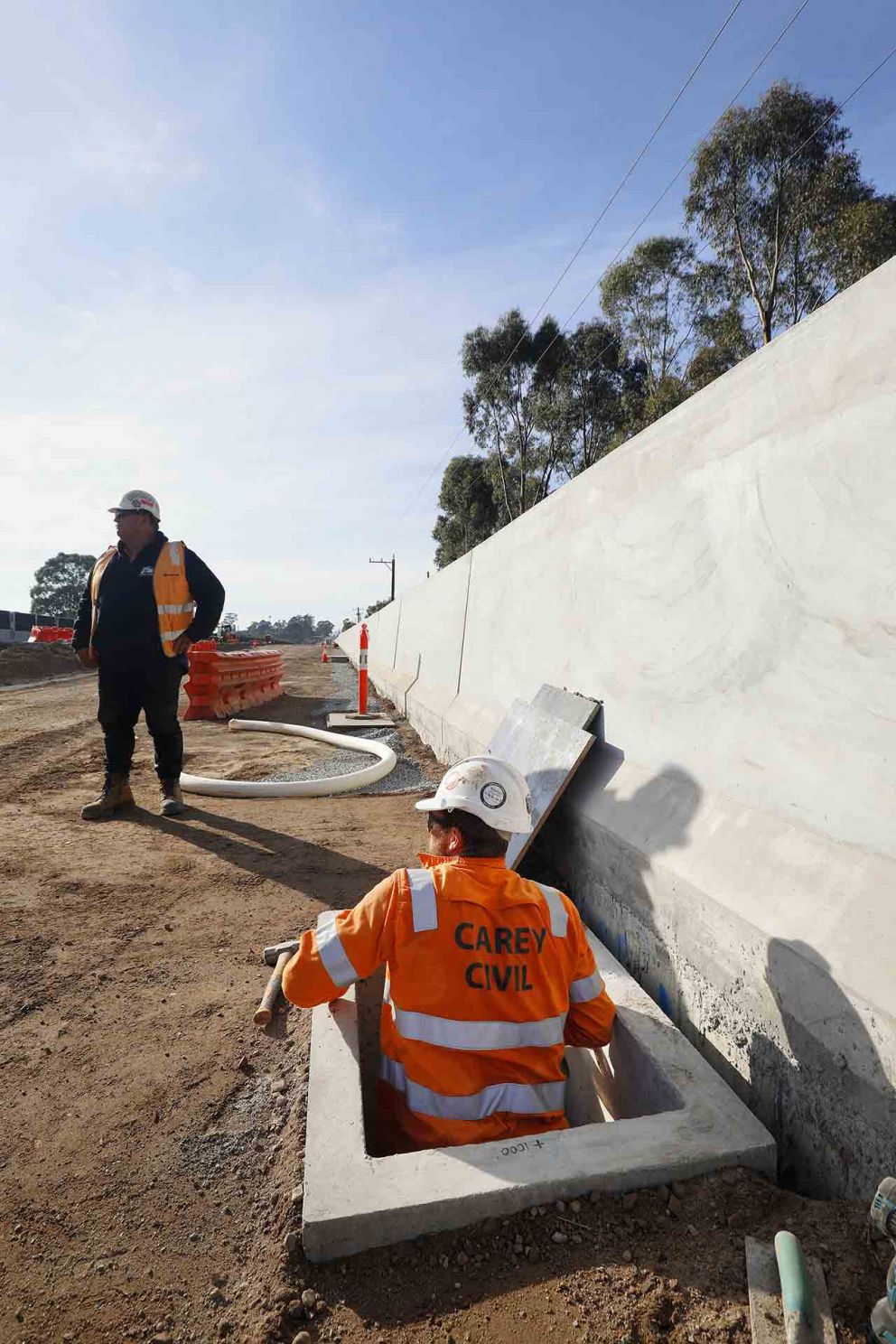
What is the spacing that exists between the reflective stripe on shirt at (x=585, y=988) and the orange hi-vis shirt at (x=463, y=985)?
77mm

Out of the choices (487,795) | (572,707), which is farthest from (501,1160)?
(572,707)

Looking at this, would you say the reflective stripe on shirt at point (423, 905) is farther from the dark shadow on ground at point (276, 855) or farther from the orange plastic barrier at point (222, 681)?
the orange plastic barrier at point (222, 681)

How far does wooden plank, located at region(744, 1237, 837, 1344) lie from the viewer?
1222 millimetres

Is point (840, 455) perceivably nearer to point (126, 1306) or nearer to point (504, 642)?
point (126, 1306)

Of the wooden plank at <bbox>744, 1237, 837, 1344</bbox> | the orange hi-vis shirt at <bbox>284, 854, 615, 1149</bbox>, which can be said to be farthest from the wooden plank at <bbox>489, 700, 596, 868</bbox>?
the wooden plank at <bbox>744, 1237, 837, 1344</bbox>

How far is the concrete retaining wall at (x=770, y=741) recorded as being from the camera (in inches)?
68.5

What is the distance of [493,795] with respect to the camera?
2.18m

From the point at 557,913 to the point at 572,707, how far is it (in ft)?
6.55

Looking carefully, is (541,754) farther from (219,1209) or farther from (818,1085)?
(219,1209)

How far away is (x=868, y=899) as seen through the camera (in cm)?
174

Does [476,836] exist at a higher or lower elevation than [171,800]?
higher

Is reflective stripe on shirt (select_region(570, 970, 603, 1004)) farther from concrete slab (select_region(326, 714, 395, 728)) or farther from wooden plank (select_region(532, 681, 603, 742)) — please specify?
concrete slab (select_region(326, 714, 395, 728))

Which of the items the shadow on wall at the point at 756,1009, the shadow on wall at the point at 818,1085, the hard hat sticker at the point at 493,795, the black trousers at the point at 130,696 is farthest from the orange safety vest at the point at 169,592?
the shadow on wall at the point at 818,1085

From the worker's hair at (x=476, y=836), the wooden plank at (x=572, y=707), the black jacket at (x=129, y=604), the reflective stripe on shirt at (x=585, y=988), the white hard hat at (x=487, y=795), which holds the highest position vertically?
the black jacket at (x=129, y=604)
